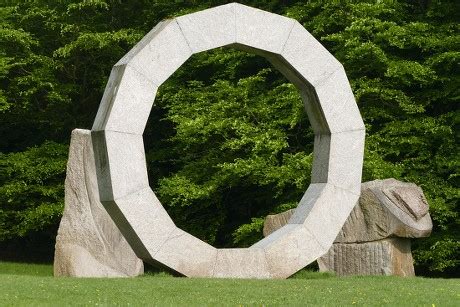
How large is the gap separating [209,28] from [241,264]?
3.19 meters

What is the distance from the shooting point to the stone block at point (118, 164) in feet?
37.4

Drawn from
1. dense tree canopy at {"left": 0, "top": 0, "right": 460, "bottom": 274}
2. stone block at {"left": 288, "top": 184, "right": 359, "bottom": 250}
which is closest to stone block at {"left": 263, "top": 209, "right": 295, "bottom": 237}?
dense tree canopy at {"left": 0, "top": 0, "right": 460, "bottom": 274}

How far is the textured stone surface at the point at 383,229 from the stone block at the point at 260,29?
9.82ft

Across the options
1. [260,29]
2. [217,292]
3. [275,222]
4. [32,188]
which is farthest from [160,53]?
[32,188]

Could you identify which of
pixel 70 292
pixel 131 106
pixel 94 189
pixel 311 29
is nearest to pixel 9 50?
pixel 311 29

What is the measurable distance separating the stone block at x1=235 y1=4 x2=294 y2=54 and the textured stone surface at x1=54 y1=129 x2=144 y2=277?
2.87m

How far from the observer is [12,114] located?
877 inches

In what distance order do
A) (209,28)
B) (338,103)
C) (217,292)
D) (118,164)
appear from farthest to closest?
(338,103), (209,28), (118,164), (217,292)

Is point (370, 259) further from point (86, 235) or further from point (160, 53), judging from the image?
point (160, 53)

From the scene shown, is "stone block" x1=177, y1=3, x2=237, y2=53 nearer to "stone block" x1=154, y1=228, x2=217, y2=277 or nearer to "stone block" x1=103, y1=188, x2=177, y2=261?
"stone block" x1=103, y1=188, x2=177, y2=261

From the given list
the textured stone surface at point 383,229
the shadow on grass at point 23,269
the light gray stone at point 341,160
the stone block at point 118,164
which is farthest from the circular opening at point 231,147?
the stone block at point 118,164

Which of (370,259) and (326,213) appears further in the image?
(370,259)

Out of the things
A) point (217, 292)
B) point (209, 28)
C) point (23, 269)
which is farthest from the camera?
point (23, 269)

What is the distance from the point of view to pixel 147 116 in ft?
39.3
